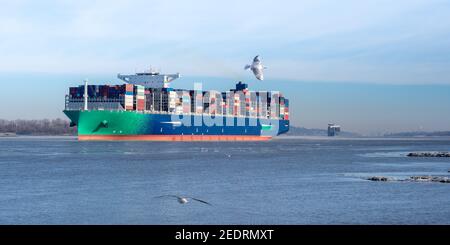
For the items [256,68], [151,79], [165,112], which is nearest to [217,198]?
[256,68]

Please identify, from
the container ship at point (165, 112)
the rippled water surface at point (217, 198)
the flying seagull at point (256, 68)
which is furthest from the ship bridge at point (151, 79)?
the rippled water surface at point (217, 198)

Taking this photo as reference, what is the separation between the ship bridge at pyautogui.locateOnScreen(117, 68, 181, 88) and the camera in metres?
140

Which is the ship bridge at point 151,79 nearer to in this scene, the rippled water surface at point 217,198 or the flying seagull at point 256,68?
the flying seagull at point 256,68

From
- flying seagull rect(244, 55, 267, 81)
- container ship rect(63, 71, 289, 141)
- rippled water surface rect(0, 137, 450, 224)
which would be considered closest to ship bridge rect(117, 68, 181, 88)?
container ship rect(63, 71, 289, 141)

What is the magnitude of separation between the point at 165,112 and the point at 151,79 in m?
17.3

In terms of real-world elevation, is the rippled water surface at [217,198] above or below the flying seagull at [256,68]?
below

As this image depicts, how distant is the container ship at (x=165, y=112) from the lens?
118750 mm

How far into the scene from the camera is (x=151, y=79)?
472 ft

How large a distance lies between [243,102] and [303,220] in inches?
5315

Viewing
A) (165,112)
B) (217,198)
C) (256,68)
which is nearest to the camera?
(217,198)

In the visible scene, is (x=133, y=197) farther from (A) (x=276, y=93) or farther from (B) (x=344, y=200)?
(A) (x=276, y=93)

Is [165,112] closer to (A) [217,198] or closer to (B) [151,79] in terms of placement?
(B) [151,79]

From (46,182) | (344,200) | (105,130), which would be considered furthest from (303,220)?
(105,130)

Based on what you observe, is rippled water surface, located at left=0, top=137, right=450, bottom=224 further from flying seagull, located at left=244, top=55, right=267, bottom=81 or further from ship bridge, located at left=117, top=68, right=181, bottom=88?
ship bridge, located at left=117, top=68, right=181, bottom=88
